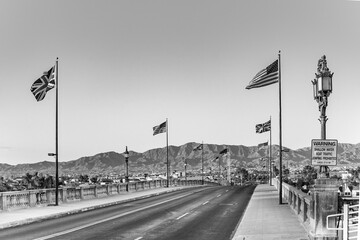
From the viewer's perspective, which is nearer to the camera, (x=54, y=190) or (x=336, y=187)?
(x=336, y=187)

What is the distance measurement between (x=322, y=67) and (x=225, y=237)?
662 cm

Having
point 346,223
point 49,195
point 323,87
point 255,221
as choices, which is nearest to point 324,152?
point 323,87


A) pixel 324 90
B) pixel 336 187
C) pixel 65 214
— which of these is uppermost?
pixel 324 90

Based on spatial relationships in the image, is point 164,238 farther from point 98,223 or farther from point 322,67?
point 322,67

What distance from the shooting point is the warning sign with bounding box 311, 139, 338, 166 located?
14.4 metres

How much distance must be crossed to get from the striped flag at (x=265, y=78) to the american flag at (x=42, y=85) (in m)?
12.1

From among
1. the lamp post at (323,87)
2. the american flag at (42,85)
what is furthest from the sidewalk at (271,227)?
the american flag at (42,85)

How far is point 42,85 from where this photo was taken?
101 ft

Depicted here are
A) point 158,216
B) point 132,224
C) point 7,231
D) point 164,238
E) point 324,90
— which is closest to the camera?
point 324,90

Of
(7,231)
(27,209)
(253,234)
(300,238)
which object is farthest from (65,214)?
(300,238)

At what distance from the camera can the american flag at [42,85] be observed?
3050 centimetres

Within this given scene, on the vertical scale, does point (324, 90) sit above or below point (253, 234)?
above

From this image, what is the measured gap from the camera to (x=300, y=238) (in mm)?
15883

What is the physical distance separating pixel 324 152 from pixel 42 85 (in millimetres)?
20602
